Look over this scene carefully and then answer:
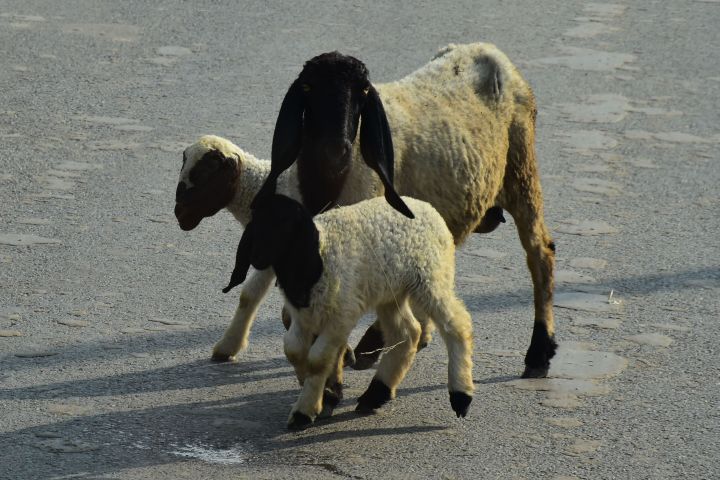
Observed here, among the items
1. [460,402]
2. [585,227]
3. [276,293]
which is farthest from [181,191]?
[585,227]

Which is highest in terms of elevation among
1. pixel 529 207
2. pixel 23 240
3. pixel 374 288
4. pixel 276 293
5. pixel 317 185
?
pixel 317 185

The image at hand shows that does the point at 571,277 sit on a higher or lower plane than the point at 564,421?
lower

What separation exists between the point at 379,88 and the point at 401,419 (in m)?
1.76

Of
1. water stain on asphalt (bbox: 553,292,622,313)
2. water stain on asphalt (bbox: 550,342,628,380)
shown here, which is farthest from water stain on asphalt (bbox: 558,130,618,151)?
water stain on asphalt (bbox: 550,342,628,380)

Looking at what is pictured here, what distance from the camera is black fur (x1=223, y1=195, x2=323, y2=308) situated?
6.27 m

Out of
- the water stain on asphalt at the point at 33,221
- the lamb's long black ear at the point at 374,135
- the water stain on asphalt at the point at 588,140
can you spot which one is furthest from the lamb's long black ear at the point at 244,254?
the water stain on asphalt at the point at 588,140

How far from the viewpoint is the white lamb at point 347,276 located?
6.29m

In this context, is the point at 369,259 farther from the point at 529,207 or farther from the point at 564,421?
the point at 529,207

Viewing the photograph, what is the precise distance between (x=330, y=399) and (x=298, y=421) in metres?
0.26

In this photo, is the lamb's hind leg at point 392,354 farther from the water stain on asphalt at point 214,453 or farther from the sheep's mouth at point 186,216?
the sheep's mouth at point 186,216

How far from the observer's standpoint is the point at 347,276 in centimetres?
632

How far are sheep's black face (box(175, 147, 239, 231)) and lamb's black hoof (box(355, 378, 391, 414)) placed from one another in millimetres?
1300

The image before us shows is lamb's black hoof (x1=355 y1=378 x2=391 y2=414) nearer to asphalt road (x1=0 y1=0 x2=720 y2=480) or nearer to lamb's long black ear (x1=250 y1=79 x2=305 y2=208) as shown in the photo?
asphalt road (x1=0 y1=0 x2=720 y2=480)

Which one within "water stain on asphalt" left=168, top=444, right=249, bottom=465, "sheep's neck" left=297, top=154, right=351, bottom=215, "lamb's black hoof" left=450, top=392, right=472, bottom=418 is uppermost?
"sheep's neck" left=297, top=154, right=351, bottom=215
